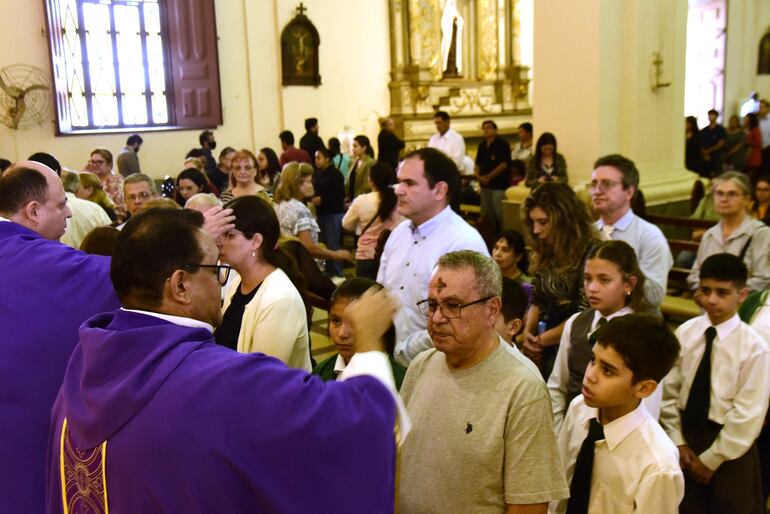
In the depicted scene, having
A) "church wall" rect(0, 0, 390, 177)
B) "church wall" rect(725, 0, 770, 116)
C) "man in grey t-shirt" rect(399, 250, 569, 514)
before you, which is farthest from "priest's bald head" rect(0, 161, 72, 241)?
"church wall" rect(725, 0, 770, 116)

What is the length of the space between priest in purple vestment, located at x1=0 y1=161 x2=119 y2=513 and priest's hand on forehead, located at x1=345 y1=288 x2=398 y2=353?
1.20 metres

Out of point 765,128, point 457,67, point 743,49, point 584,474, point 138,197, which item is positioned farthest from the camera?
point 743,49

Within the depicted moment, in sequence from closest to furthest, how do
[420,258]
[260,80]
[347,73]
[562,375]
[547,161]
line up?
[562,375], [420,258], [547,161], [260,80], [347,73]

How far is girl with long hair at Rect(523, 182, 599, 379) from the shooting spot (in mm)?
3744

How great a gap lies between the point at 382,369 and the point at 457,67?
15362 mm

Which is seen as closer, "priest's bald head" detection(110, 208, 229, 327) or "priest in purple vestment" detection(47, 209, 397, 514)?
"priest in purple vestment" detection(47, 209, 397, 514)

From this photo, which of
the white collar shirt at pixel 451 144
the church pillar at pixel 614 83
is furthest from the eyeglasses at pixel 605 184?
the white collar shirt at pixel 451 144

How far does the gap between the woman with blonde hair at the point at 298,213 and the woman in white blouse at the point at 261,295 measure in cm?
288

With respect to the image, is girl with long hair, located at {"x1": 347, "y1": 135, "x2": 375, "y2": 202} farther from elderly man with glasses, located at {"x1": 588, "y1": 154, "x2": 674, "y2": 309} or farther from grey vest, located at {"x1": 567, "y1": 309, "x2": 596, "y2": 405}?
grey vest, located at {"x1": 567, "y1": 309, "x2": 596, "y2": 405}

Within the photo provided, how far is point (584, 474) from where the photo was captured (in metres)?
2.47

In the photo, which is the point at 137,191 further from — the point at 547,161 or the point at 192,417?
the point at 547,161

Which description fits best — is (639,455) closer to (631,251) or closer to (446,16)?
(631,251)

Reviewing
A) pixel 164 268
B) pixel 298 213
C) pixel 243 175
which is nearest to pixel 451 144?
pixel 298 213

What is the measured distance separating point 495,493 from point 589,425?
0.63 meters
